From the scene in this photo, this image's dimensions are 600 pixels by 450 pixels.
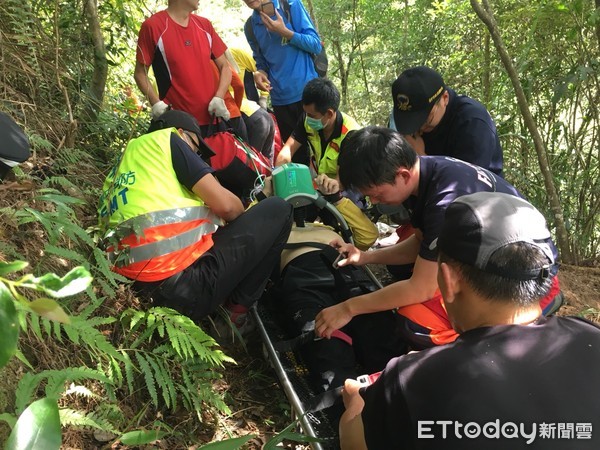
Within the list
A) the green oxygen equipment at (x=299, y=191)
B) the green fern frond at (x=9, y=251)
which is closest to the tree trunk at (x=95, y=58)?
the green oxygen equipment at (x=299, y=191)

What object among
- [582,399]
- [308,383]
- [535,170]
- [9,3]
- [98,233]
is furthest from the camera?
[535,170]

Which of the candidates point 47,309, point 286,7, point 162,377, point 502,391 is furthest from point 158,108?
point 47,309

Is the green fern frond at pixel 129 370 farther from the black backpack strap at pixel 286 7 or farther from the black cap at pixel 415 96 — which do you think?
the black backpack strap at pixel 286 7

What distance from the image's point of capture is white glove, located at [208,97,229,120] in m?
4.18

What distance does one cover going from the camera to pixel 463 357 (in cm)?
131

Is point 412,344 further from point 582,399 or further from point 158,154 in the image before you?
point 158,154

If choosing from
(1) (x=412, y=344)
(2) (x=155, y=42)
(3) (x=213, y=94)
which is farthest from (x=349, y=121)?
(1) (x=412, y=344)

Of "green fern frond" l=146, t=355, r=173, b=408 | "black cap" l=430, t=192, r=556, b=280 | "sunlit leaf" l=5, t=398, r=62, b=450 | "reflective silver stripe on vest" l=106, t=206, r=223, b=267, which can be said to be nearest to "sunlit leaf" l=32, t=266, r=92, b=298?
"sunlit leaf" l=5, t=398, r=62, b=450

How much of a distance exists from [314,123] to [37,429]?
3.82m

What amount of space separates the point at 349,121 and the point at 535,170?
3.03 m

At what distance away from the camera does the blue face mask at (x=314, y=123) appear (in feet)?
14.2

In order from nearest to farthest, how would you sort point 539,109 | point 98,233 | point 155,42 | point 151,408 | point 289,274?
point 151,408 < point 98,233 < point 289,274 < point 155,42 < point 539,109

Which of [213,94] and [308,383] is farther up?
[213,94]

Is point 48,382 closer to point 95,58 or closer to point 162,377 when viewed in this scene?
point 162,377
